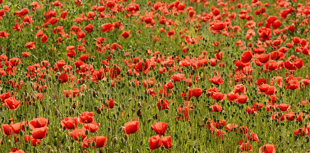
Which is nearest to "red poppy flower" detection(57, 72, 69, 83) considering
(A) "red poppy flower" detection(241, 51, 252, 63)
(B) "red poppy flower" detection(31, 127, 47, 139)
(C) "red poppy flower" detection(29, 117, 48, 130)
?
(C) "red poppy flower" detection(29, 117, 48, 130)

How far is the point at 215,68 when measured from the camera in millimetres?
4758

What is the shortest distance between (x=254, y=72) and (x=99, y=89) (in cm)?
210

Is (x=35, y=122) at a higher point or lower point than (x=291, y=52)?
higher

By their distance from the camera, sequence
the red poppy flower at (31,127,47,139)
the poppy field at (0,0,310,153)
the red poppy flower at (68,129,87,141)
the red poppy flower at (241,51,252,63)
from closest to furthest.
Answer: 1. the red poppy flower at (31,127,47,139)
2. the red poppy flower at (68,129,87,141)
3. the poppy field at (0,0,310,153)
4. the red poppy flower at (241,51,252,63)

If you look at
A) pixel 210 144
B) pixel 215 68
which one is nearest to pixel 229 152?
pixel 210 144

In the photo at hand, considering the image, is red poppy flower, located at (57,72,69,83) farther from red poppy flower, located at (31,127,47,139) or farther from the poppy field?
red poppy flower, located at (31,127,47,139)

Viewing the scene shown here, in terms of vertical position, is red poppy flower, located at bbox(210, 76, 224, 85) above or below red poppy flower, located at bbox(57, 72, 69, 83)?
below

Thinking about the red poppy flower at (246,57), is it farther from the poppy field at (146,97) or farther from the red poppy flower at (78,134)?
the red poppy flower at (78,134)

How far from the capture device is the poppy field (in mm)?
2762

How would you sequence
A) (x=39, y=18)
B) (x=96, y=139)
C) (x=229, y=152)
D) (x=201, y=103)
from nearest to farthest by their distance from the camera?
1. (x=96, y=139)
2. (x=229, y=152)
3. (x=201, y=103)
4. (x=39, y=18)

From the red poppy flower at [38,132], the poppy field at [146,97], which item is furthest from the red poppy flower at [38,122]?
the red poppy flower at [38,132]

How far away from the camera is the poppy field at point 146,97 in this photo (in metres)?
2.76

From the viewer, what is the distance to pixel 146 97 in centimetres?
344

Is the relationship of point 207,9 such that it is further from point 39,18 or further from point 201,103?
point 201,103
